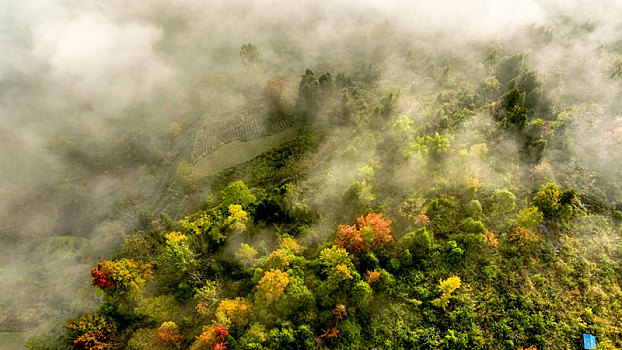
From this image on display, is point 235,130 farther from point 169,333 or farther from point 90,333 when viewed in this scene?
point 90,333

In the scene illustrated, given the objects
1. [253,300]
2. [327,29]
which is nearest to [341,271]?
[253,300]

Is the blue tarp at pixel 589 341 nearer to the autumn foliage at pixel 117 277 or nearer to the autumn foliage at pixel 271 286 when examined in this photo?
the autumn foliage at pixel 271 286

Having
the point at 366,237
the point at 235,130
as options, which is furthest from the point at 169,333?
the point at 235,130

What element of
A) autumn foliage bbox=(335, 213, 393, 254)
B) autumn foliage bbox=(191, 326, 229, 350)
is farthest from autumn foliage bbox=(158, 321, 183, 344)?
autumn foliage bbox=(335, 213, 393, 254)

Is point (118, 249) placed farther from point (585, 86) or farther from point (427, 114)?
point (585, 86)

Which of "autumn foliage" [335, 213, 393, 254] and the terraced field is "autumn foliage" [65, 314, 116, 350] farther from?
the terraced field

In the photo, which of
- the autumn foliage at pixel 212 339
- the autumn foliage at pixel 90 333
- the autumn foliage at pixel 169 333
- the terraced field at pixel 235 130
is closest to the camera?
the autumn foliage at pixel 212 339

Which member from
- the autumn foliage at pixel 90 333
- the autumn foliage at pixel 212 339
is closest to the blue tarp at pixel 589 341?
the autumn foliage at pixel 212 339
